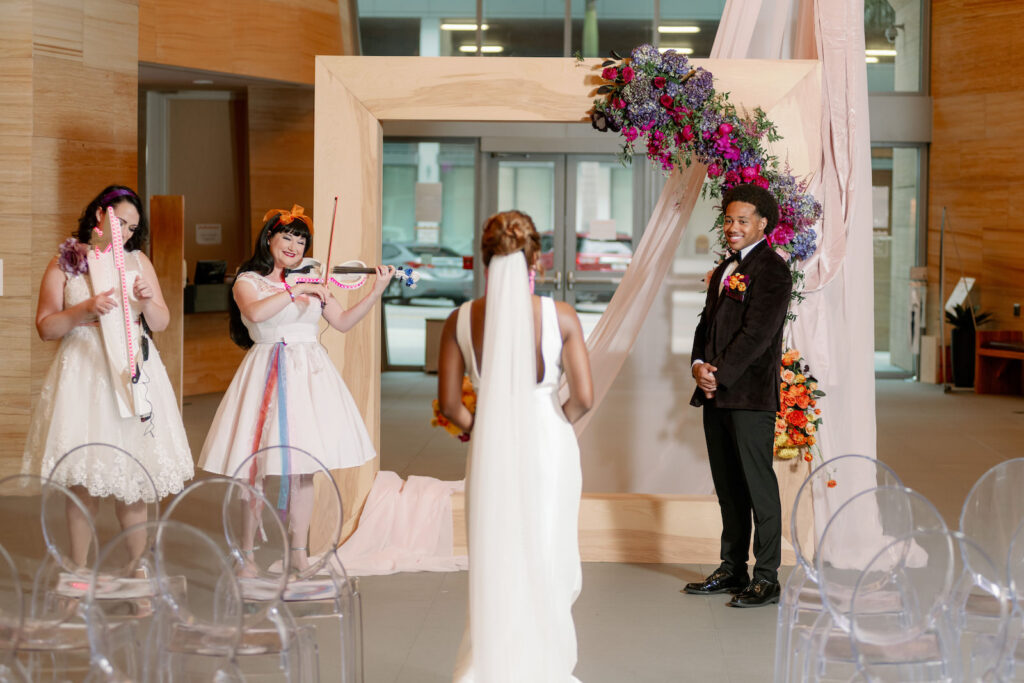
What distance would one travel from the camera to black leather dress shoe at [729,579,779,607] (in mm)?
4973

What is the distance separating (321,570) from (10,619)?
1.03 m

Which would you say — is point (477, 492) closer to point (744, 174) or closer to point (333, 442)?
point (333, 442)

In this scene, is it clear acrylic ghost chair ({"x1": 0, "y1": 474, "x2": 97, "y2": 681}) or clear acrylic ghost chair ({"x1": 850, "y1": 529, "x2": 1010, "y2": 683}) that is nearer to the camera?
clear acrylic ghost chair ({"x1": 850, "y1": 529, "x2": 1010, "y2": 683})

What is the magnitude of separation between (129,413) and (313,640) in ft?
5.33

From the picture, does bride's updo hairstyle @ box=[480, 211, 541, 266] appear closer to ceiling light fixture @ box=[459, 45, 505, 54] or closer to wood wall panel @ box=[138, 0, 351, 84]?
wood wall panel @ box=[138, 0, 351, 84]

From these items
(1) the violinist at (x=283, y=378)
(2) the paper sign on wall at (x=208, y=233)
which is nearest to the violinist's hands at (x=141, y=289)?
(1) the violinist at (x=283, y=378)

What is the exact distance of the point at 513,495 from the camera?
355 cm

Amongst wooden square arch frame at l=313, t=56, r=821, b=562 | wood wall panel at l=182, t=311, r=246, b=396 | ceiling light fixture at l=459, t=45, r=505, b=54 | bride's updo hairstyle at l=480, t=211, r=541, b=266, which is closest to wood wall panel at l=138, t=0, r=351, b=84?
→ wood wall panel at l=182, t=311, r=246, b=396

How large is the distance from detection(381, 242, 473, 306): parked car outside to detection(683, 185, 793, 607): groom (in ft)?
30.0

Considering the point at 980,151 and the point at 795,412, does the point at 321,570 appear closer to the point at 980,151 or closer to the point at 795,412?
the point at 795,412

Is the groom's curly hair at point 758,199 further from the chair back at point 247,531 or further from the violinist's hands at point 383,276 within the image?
the chair back at point 247,531

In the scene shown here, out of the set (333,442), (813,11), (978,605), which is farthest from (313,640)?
(813,11)

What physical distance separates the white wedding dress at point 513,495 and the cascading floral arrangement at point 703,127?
2150 mm

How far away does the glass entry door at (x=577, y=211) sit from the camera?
45.1 ft
